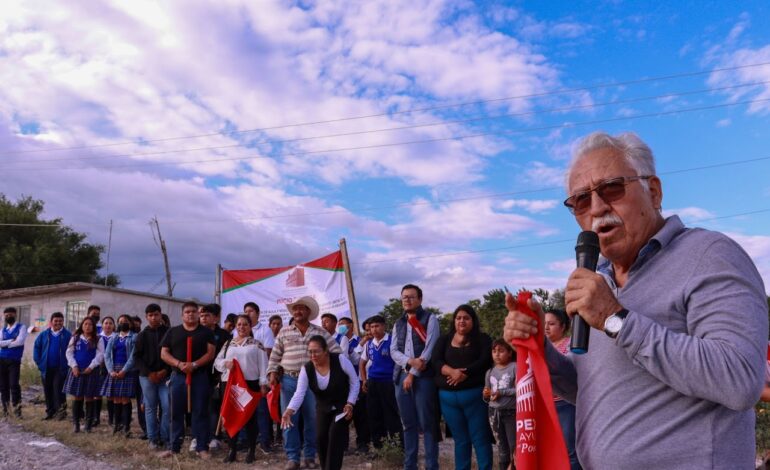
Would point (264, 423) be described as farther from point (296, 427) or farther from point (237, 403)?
point (296, 427)

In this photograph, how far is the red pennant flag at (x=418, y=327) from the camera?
8.06 meters

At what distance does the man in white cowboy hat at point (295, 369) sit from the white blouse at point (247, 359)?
0.62 metres

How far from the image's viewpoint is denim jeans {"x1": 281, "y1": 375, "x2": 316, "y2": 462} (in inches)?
330

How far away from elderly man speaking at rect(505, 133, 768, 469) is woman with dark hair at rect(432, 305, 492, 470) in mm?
5350

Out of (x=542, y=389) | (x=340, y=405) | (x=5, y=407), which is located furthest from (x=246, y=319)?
(x=542, y=389)

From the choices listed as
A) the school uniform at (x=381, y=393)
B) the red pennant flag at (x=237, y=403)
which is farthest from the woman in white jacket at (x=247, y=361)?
the school uniform at (x=381, y=393)

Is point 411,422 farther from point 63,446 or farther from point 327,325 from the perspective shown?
point 63,446

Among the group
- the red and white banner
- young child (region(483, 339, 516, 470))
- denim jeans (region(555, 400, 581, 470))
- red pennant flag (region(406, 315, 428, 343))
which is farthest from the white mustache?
the red and white banner

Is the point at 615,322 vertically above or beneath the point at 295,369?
above

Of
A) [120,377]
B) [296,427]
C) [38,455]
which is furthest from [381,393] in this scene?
[38,455]

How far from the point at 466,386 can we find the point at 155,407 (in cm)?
516

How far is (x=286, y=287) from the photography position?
13.8m

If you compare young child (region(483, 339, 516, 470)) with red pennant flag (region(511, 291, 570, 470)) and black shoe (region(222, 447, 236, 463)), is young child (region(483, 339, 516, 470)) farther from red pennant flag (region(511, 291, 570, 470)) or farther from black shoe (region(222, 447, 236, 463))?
red pennant flag (region(511, 291, 570, 470))

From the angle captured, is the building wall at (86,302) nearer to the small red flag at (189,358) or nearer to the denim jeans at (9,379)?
the denim jeans at (9,379)
